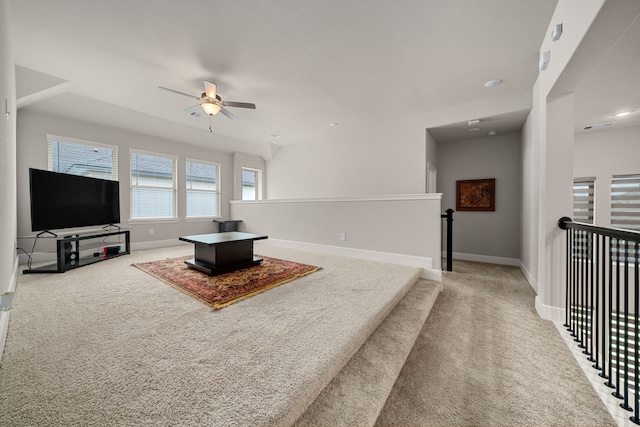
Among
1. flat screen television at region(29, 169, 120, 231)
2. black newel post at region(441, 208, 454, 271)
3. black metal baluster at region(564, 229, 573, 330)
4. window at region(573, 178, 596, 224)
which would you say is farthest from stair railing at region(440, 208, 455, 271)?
flat screen television at region(29, 169, 120, 231)

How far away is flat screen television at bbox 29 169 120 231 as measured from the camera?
9.89ft

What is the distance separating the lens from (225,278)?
2.76 metres

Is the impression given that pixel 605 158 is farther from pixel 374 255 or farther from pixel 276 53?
pixel 276 53

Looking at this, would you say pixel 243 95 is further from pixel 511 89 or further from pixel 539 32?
pixel 511 89

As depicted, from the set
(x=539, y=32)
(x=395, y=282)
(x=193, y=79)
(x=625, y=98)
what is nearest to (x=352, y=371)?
(x=395, y=282)

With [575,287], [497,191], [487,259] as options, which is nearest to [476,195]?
[497,191]

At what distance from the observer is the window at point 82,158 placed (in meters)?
3.86

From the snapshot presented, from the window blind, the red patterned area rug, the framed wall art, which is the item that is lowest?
the red patterned area rug

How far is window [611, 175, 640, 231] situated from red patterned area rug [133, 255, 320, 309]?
5.35 m

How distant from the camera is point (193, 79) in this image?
312 cm

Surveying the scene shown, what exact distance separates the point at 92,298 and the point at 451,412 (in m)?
3.03

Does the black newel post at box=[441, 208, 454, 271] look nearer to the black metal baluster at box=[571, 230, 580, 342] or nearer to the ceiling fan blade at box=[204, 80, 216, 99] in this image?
the black metal baluster at box=[571, 230, 580, 342]

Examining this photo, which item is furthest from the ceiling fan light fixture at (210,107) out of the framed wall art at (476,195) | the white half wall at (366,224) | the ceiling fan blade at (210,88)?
the framed wall art at (476,195)

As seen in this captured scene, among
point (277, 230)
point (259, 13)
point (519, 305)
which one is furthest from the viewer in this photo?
point (277, 230)
